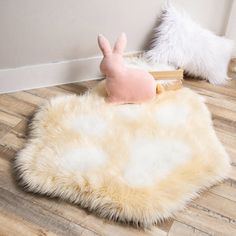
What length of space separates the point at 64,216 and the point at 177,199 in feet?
1.31

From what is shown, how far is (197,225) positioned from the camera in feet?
3.72

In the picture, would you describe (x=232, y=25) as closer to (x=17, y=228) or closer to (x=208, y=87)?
(x=208, y=87)

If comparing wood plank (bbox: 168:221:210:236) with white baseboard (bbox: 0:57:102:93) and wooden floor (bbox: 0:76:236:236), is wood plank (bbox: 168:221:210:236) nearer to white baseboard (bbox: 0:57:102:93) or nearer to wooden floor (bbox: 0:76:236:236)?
wooden floor (bbox: 0:76:236:236)

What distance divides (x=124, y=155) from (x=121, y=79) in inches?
14.9

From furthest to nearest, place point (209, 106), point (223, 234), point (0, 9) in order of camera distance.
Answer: point (209, 106) < point (0, 9) < point (223, 234)

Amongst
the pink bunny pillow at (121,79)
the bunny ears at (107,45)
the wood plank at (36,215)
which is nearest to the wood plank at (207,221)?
the wood plank at (36,215)

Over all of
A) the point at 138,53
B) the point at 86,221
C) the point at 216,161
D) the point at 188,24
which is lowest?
the point at 86,221

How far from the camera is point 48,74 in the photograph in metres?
1.70

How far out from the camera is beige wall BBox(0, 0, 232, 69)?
149cm

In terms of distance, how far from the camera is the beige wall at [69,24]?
1488 mm

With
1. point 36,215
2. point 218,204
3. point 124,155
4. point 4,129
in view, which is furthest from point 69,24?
point 218,204

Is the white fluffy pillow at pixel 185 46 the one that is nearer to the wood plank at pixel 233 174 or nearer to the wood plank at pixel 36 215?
the wood plank at pixel 233 174

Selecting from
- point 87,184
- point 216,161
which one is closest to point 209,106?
point 216,161

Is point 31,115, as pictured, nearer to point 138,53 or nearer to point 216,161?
point 138,53
